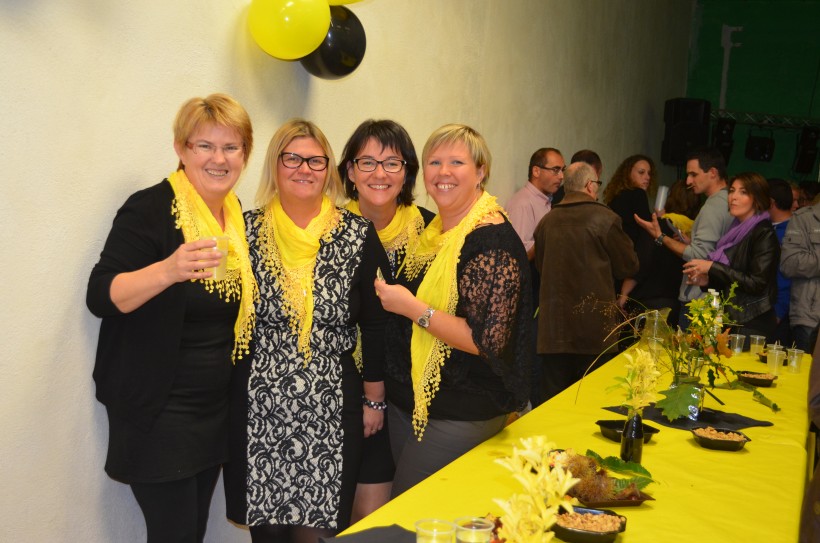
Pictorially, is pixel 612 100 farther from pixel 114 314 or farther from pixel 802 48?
pixel 114 314

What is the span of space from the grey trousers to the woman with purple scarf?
2.67 m

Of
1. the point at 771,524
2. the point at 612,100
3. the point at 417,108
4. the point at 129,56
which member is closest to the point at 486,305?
the point at 771,524

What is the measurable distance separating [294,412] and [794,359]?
2.59 meters

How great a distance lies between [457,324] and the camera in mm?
2199

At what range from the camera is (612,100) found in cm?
838

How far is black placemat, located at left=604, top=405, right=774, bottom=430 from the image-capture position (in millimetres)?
2645

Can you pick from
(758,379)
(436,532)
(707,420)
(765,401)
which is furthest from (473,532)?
(758,379)

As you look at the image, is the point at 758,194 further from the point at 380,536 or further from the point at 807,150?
the point at 807,150

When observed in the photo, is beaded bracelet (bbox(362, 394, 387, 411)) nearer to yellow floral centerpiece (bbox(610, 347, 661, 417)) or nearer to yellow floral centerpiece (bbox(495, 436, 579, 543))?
yellow floral centerpiece (bbox(610, 347, 661, 417))

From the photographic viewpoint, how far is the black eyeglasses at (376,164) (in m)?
2.61

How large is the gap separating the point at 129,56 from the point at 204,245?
31.4 inches

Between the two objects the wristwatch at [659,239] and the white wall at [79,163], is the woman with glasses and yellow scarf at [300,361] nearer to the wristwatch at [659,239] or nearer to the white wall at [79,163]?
the white wall at [79,163]

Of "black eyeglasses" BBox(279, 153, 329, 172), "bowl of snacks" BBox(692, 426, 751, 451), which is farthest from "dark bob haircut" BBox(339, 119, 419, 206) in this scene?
"bowl of snacks" BBox(692, 426, 751, 451)

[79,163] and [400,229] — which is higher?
[79,163]
